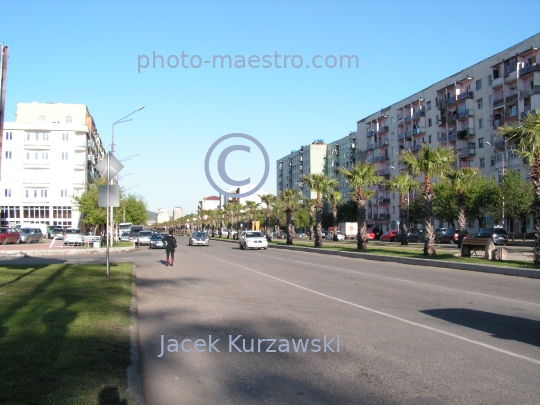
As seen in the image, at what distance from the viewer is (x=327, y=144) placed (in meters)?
139

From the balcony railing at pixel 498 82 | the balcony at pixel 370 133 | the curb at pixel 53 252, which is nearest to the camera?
the curb at pixel 53 252

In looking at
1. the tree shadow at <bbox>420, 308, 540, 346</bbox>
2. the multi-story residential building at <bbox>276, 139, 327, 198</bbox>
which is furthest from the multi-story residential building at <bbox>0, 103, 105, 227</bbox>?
the tree shadow at <bbox>420, 308, 540, 346</bbox>

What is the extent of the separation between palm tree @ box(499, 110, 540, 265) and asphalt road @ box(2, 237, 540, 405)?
24.0 ft

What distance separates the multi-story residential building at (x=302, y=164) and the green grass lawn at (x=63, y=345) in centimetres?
11708

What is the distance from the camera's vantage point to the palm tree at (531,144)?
20531 mm

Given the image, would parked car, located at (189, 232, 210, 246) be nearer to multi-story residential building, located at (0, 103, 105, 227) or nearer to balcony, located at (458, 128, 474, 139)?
multi-story residential building, located at (0, 103, 105, 227)

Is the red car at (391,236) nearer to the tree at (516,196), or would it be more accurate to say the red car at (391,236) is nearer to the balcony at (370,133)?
the tree at (516,196)

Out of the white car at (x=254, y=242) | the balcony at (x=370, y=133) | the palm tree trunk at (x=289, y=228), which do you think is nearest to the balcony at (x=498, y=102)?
the palm tree trunk at (x=289, y=228)

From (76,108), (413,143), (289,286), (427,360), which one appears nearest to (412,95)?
(413,143)

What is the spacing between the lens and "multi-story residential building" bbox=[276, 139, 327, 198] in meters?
140

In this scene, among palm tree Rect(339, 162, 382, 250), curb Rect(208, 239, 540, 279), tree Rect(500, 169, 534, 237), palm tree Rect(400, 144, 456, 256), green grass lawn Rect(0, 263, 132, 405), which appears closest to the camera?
green grass lawn Rect(0, 263, 132, 405)

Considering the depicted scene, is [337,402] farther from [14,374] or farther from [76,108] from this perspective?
[76,108]

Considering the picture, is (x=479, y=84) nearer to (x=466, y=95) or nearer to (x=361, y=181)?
(x=466, y=95)

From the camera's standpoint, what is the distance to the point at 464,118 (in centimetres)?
7288
